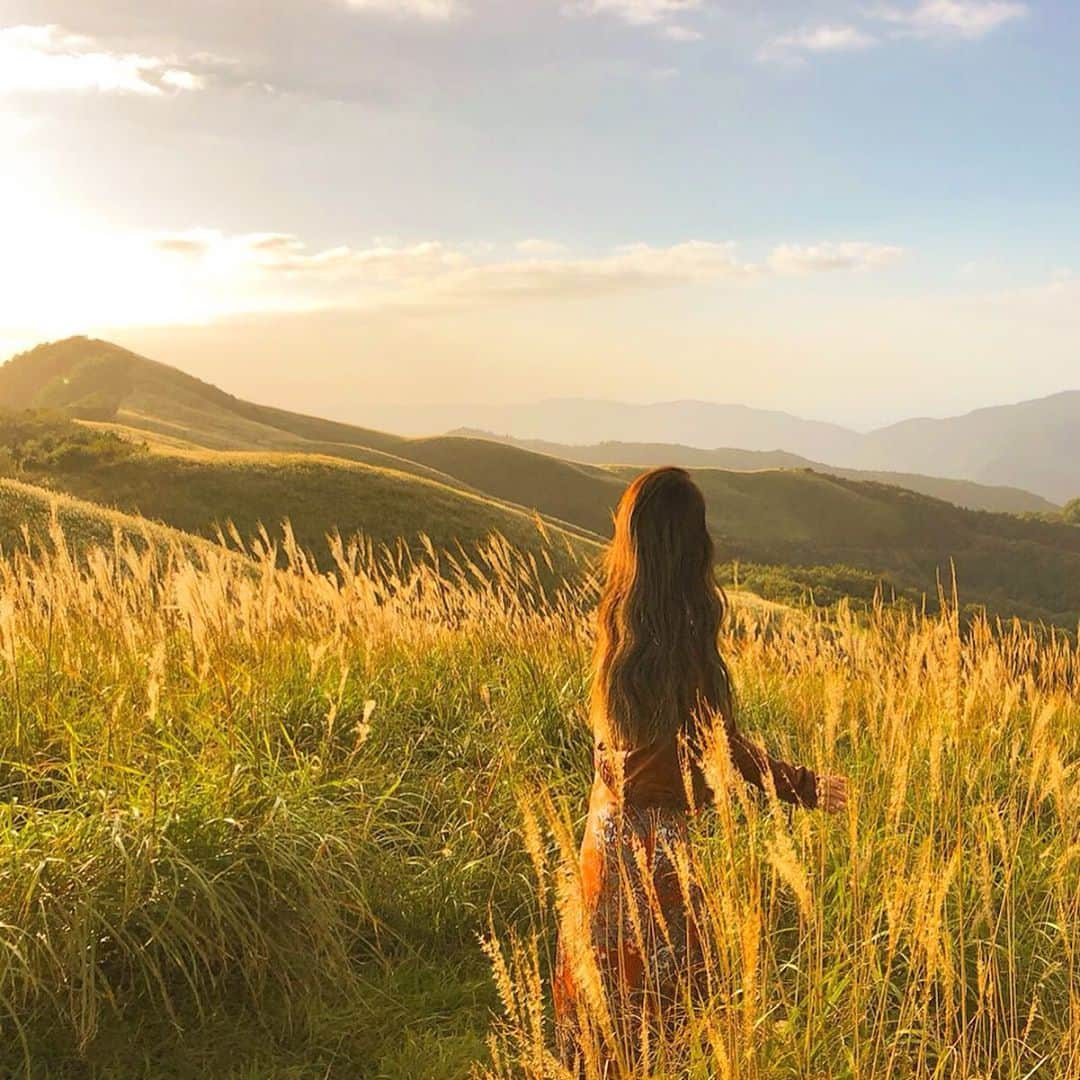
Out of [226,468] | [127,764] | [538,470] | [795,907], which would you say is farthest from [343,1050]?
[538,470]

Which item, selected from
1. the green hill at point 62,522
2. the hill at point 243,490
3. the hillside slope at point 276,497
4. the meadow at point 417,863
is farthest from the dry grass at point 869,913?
the hill at point 243,490

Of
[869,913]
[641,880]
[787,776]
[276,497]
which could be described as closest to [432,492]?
[276,497]

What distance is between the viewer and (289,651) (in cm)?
563

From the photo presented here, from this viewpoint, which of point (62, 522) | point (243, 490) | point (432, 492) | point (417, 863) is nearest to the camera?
point (417, 863)

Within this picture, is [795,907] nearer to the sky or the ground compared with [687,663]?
nearer to the ground

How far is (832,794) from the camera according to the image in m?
2.79

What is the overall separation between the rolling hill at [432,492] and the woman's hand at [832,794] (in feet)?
99.3

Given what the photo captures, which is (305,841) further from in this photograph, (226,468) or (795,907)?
(226,468)

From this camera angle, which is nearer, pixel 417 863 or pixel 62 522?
pixel 417 863

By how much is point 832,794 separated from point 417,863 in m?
2.21

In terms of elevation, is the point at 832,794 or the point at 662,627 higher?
the point at 662,627

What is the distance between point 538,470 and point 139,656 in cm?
8408

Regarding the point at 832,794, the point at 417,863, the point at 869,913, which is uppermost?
the point at 832,794

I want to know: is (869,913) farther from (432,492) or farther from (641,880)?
(432,492)
